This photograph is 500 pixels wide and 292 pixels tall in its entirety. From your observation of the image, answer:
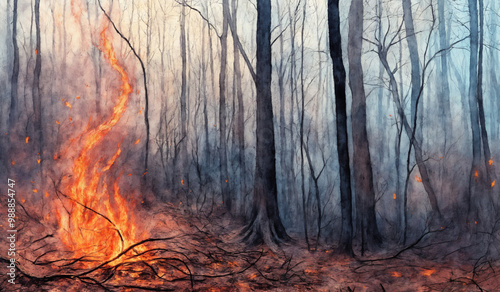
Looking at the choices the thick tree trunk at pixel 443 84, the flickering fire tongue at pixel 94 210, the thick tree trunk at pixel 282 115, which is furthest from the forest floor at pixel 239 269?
the thick tree trunk at pixel 443 84

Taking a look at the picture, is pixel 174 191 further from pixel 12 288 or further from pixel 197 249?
pixel 12 288

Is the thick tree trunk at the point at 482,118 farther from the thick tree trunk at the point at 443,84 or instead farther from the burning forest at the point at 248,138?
the thick tree trunk at the point at 443,84

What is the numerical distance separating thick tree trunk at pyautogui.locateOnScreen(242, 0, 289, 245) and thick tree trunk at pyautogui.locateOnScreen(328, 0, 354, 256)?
0.70 meters

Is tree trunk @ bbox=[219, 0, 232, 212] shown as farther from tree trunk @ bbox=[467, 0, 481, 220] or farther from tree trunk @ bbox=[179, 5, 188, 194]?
tree trunk @ bbox=[467, 0, 481, 220]

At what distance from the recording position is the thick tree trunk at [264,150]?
4039 mm

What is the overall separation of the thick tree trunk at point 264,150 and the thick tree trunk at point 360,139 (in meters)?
0.90

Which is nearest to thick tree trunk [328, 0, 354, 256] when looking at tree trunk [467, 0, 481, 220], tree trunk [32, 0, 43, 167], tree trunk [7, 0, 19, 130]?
tree trunk [467, 0, 481, 220]

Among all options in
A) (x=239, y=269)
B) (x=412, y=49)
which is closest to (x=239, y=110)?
(x=239, y=269)

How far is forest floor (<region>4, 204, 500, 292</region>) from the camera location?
11.8 feet

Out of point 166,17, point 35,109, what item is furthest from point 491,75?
point 35,109

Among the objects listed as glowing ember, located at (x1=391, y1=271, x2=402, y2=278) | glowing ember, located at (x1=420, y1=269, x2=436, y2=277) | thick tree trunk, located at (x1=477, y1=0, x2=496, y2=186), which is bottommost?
glowing ember, located at (x1=391, y1=271, x2=402, y2=278)

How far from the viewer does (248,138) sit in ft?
13.7

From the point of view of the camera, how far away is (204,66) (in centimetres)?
422

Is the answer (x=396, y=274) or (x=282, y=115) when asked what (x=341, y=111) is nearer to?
(x=282, y=115)
